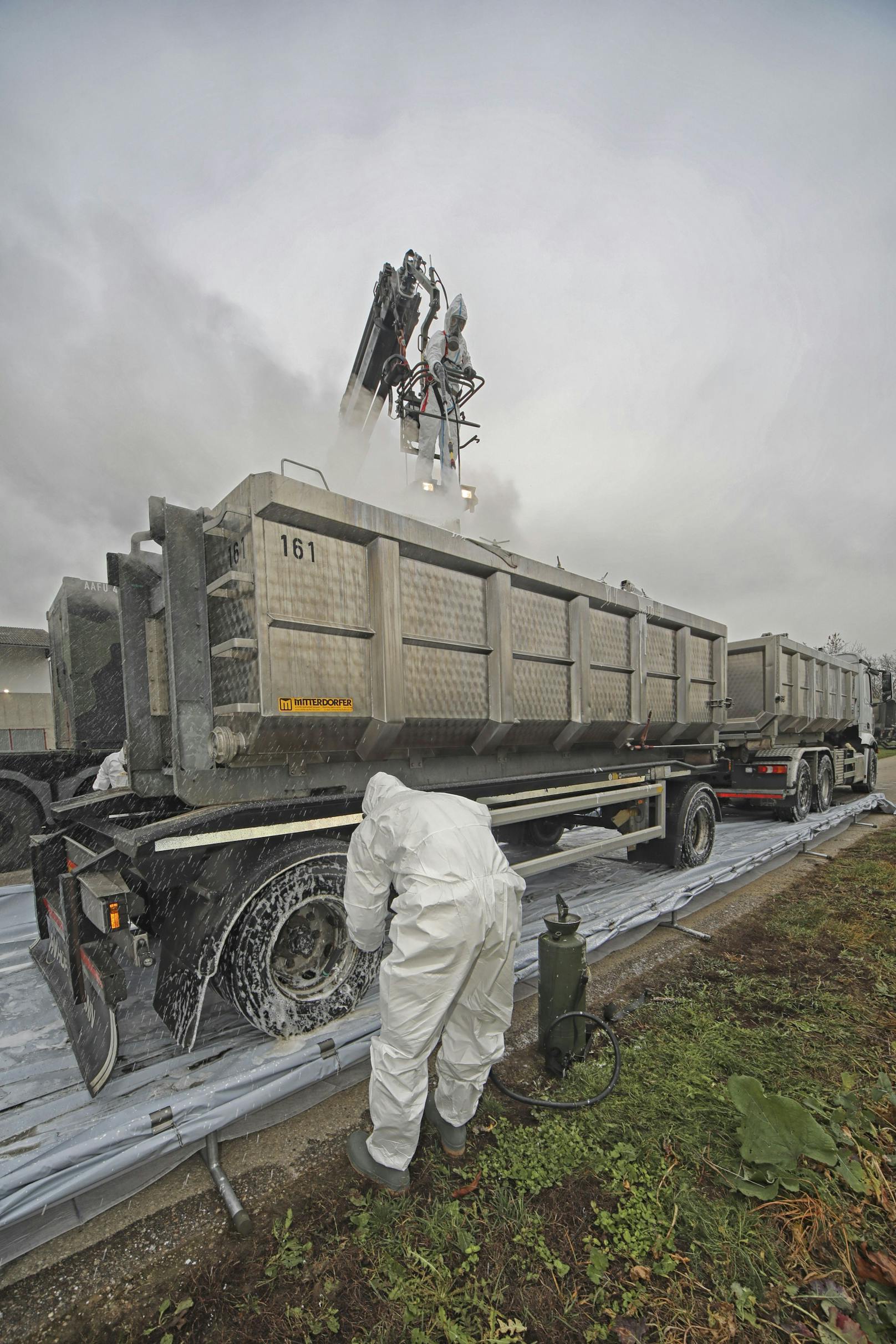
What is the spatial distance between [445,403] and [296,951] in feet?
27.6

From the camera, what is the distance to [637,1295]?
1.72 m

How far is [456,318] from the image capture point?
30.6ft

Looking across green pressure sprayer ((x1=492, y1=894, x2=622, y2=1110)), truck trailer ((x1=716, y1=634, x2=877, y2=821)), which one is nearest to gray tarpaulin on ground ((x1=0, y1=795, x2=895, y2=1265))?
green pressure sprayer ((x1=492, y1=894, x2=622, y2=1110))

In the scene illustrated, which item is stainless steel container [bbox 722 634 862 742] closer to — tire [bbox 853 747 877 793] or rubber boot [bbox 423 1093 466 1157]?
tire [bbox 853 747 877 793]

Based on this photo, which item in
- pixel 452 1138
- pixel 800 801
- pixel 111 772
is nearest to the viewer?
pixel 452 1138

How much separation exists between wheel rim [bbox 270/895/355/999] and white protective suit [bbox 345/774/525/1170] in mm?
672

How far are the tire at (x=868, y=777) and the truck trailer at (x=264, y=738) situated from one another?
1164 cm

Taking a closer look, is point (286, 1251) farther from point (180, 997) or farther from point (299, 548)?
point (299, 548)

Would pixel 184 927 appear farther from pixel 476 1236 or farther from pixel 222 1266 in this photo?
pixel 476 1236

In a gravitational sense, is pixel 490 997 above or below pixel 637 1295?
above

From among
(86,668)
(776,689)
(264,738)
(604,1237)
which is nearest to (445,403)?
(776,689)

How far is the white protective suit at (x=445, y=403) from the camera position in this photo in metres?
9.24

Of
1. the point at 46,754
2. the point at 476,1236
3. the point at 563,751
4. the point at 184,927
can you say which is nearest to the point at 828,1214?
the point at 476,1236

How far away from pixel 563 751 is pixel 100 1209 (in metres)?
3.75
